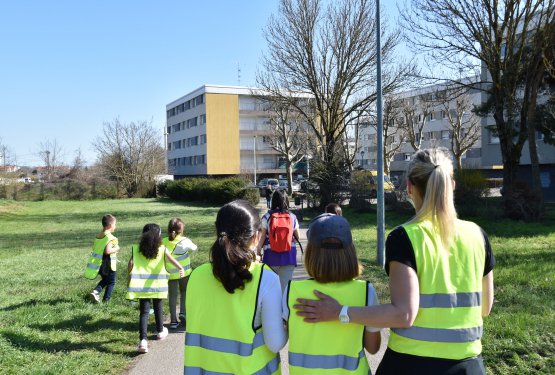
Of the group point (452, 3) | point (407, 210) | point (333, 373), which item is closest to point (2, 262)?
point (333, 373)

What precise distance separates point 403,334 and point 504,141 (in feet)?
64.5

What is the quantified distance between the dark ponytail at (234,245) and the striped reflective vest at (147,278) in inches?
137

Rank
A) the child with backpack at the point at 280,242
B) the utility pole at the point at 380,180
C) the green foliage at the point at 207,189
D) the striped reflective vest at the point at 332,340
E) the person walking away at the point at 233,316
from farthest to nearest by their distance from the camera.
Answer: the green foliage at the point at 207,189 < the utility pole at the point at 380,180 < the child with backpack at the point at 280,242 < the person walking away at the point at 233,316 < the striped reflective vest at the point at 332,340

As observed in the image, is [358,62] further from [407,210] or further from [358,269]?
[358,269]

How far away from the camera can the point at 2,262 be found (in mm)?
13383

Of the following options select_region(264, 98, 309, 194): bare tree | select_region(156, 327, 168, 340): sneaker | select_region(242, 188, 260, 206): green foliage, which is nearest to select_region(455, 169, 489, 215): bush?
select_region(156, 327, 168, 340): sneaker

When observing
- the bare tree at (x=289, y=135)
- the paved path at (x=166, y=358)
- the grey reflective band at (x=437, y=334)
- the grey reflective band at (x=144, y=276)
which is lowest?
the paved path at (x=166, y=358)

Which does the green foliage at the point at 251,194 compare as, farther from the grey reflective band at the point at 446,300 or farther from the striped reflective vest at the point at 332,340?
the grey reflective band at the point at 446,300

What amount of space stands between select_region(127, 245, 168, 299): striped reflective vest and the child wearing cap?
3.78 meters

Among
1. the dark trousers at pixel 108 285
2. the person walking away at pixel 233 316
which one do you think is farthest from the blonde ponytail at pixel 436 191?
the dark trousers at pixel 108 285

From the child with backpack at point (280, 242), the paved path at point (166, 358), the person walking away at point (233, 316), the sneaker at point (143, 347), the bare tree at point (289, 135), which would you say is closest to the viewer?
the person walking away at point (233, 316)

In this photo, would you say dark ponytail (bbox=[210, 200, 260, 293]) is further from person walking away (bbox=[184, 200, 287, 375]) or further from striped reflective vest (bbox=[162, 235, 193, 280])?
striped reflective vest (bbox=[162, 235, 193, 280])

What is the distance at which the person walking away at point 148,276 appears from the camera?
587 centimetres

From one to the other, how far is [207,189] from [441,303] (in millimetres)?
39888
